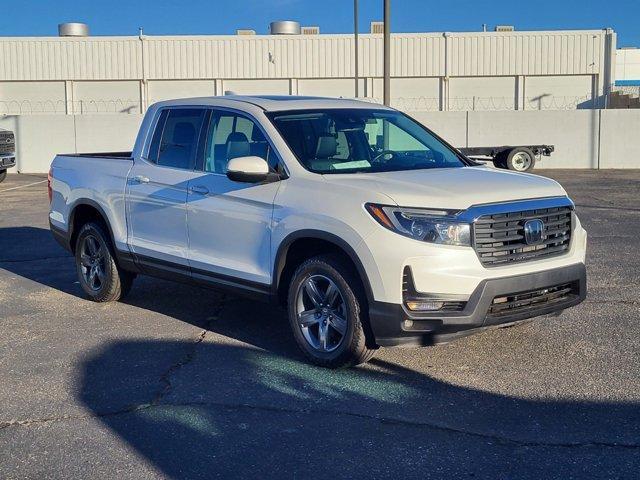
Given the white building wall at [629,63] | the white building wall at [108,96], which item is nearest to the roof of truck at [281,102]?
the white building wall at [108,96]

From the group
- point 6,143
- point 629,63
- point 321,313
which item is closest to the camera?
point 321,313

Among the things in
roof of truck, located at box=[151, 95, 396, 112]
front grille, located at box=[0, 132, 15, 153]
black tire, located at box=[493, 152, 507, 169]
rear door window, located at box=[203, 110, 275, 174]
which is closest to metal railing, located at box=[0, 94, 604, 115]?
black tire, located at box=[493, 152, 507, 169]

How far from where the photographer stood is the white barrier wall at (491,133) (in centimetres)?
2925

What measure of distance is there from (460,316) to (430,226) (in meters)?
0.59

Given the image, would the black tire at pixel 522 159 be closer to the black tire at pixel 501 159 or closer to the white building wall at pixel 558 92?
the black tire at pixel 501 159

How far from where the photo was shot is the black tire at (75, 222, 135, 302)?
25.6 feet

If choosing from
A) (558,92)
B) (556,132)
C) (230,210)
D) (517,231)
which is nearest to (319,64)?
(558,92)

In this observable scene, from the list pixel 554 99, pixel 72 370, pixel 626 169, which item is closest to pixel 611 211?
pixel 72 370

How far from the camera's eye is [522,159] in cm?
2500

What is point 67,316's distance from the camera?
24.6 ft

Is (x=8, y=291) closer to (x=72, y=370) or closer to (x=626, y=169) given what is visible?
(x=72, y=370)

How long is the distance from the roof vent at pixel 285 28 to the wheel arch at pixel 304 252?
111 ft

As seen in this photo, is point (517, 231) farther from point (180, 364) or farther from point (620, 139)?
point (620, 139)

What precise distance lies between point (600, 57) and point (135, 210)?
114 feet
